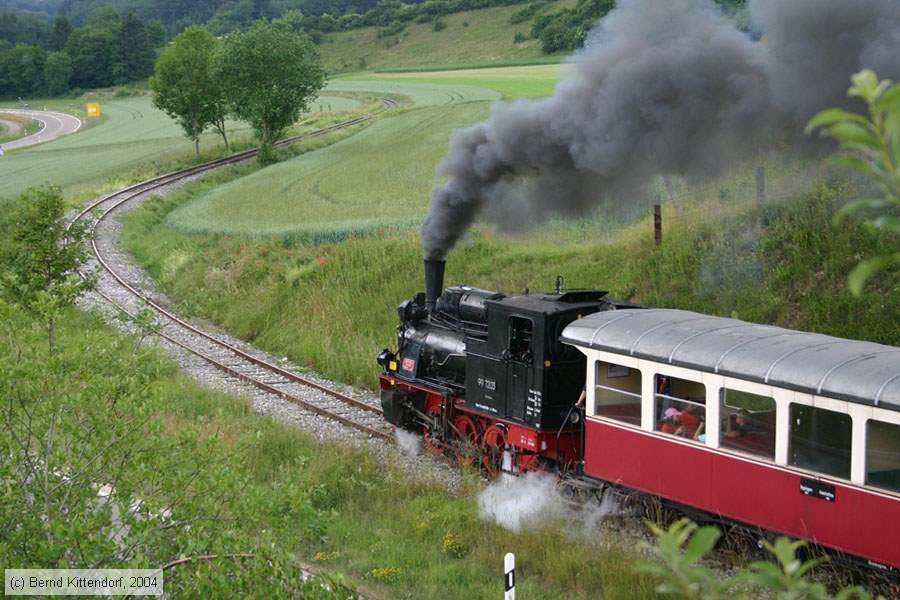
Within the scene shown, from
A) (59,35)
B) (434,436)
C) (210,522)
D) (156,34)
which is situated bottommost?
(434,436)

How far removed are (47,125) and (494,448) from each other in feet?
274

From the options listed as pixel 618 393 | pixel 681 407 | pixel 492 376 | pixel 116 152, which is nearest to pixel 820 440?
pixel 681 407

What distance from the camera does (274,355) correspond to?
21.1 meters

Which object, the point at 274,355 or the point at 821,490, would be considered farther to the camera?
the point at 274,355

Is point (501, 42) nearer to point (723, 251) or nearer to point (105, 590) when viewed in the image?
point (723, 251)

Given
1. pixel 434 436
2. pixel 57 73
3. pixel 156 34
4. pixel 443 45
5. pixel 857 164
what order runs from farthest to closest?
pixel 156 34, pixel 57 73, pixel 443 45, pixel 434 436, pixel 857 164

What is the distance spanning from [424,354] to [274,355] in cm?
817

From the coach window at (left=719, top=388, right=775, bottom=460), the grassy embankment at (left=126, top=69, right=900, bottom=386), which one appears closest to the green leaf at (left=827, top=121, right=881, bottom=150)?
the grassy embankment at (left=126, top=69, right=900, bottom=386)

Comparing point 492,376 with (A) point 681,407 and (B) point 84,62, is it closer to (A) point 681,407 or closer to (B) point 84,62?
(A) point 681,407

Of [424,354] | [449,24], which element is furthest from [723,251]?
[449,24]

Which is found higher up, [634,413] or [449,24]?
[449,24]

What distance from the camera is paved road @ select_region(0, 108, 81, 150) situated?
243 ft

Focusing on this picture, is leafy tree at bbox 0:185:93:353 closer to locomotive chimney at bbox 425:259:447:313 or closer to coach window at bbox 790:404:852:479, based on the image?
locomotive chimney at bbox 425:259:447:313

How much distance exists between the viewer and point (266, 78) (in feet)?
162
